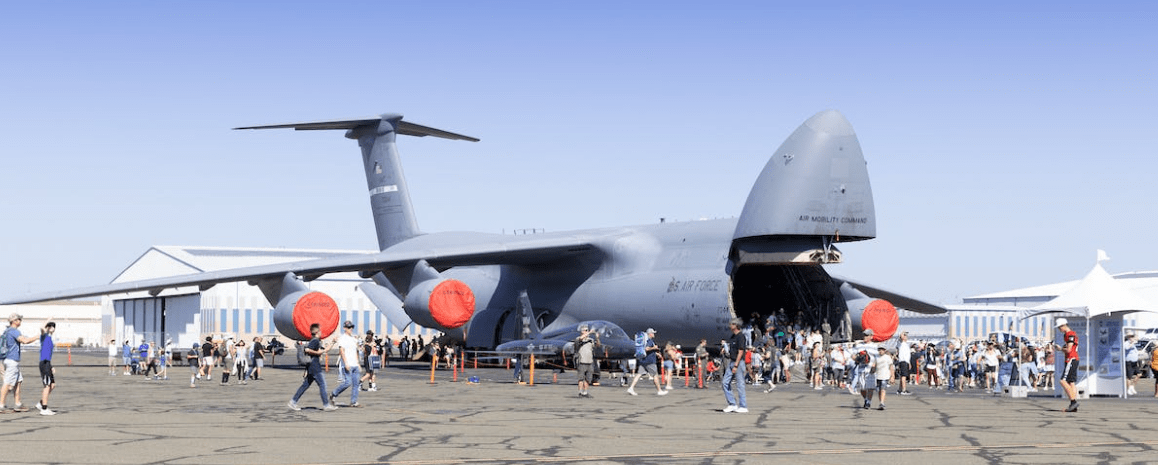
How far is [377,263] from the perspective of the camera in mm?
33188

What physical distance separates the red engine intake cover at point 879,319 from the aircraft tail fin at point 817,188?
13.1ft

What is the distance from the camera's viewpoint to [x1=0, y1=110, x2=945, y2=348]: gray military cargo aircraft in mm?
27016

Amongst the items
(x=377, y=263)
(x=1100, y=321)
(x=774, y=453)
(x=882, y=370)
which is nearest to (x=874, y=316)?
(x=1100, y=321)

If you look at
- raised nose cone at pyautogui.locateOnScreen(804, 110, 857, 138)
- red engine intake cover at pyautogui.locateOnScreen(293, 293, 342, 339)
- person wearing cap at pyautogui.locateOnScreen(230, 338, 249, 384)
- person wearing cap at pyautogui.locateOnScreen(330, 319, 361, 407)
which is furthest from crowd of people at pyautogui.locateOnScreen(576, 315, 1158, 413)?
person wearing cap at pyautogui.locateOnScreen(230, 338, 249, 384)

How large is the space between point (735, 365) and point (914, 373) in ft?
46.5

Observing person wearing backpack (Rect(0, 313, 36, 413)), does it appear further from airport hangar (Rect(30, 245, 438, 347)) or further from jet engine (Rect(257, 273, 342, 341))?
airport hangar (Rect(30, 245, 438, 347))

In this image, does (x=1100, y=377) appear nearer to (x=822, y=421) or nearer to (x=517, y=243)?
(x=822, y=421)

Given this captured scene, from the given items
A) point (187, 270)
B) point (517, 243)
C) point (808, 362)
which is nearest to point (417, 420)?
point (808, 362)

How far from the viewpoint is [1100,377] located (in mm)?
22938

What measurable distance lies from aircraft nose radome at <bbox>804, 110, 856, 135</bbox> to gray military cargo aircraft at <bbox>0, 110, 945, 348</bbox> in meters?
0.03

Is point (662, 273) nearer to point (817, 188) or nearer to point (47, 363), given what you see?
point (817, 188)

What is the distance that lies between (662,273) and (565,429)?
55.2 feet

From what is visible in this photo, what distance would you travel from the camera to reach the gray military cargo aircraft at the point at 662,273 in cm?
2702

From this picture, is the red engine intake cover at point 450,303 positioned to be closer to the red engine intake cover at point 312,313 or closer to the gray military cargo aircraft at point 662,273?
the gray military cargo aircraft at point 662,273
